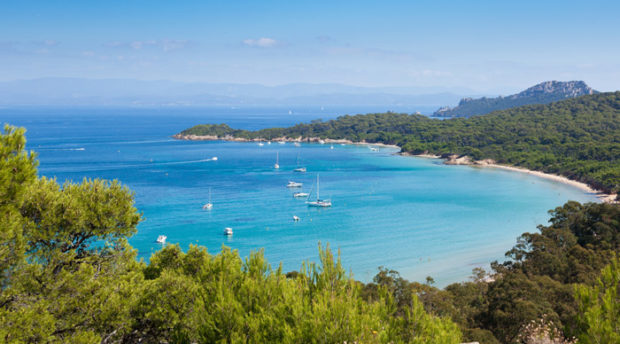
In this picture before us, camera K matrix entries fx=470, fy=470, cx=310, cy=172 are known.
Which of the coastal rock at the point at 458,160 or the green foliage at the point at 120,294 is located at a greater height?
the green foliage at the point at 120,294

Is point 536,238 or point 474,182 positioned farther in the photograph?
point 474,182

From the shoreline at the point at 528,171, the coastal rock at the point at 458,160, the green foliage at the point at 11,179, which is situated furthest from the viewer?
the coastal rock at the point at 458,160

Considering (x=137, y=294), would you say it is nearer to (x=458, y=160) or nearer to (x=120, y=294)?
(x=120, y=294)

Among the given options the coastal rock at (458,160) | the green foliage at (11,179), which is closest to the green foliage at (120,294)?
the green foliage at (11,179)

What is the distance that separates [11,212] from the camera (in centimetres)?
747

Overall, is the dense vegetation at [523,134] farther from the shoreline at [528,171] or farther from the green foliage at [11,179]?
the green foliage at [11,179]

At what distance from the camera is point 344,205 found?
5353cm

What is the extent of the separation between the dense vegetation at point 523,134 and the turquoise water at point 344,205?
6.23 meters

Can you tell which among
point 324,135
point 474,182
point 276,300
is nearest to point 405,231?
point 474,182

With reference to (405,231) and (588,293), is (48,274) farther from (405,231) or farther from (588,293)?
(405,231)

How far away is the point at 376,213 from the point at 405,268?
15905 millimetres

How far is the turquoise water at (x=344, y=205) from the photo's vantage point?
124ft

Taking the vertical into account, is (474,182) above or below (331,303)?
below

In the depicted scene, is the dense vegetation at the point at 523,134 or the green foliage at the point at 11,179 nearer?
the green foliage at the point at 11,179
